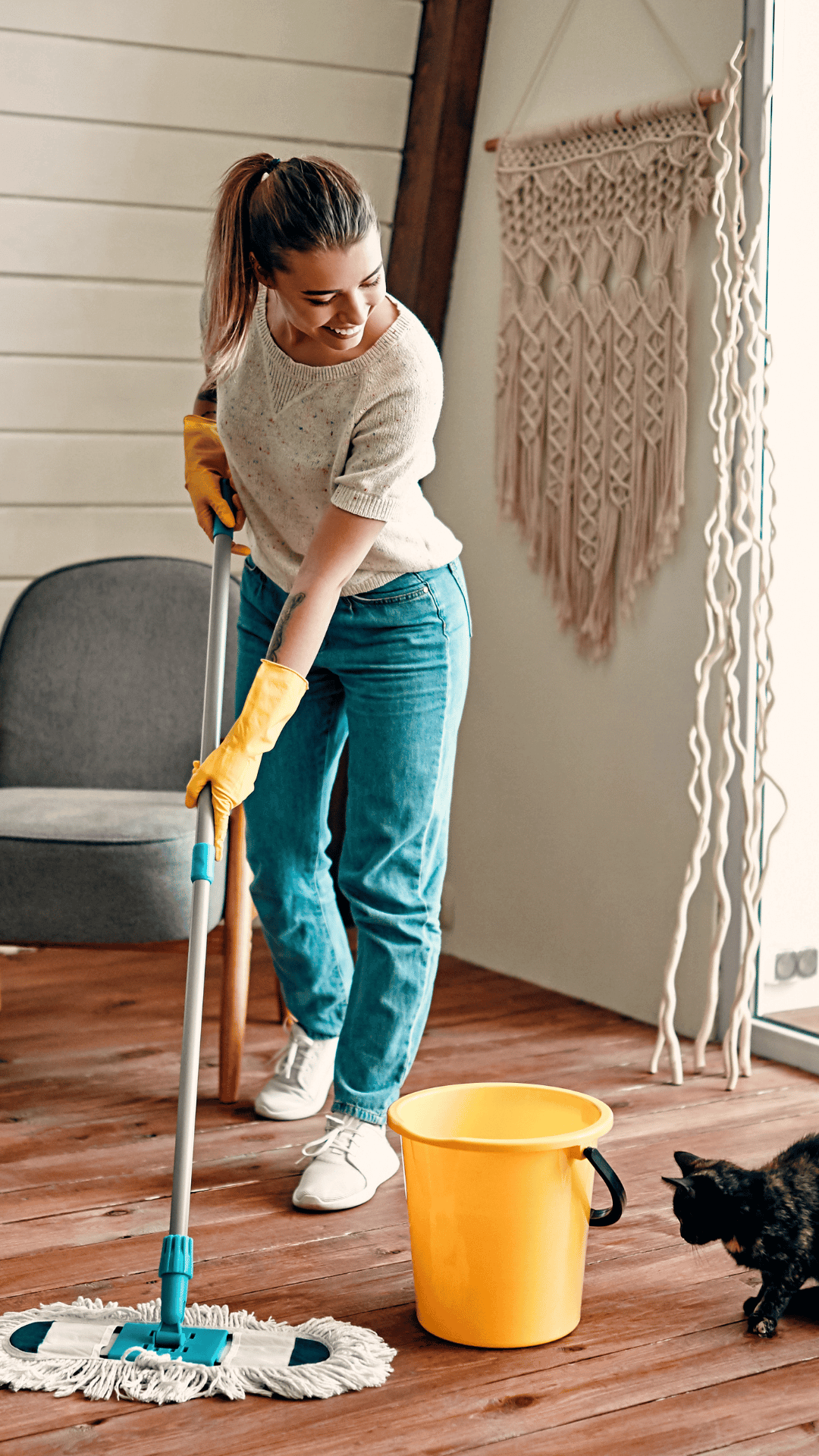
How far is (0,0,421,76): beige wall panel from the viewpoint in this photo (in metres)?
2.51

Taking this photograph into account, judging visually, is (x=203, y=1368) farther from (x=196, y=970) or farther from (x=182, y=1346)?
(x=196, y=970)

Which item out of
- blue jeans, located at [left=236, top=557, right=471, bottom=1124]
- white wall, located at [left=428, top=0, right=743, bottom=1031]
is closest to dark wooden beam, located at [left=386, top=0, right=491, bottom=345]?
white wall, located at [left=428, top=0, right=743, bottom=1031]

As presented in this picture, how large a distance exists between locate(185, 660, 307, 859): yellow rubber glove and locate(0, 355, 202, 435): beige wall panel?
4.68ft

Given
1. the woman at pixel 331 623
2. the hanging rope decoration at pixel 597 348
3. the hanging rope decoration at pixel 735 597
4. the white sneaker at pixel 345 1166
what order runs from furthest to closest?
the hanging rope decoration at pixel 597 348 < the hanging rope decoration at pixel 735 597 < the white sneaker at pixel 345 1166 < the woman at pixel 331 623

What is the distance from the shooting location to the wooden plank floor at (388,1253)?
1289mm

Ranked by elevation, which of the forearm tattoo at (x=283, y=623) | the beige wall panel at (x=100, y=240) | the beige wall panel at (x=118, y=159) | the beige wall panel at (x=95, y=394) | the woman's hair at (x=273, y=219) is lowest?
the forearm tattoo at (x=283, y=623)

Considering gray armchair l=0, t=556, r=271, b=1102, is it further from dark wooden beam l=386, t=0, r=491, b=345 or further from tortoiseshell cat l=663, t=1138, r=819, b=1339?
tortoiseshell cat l=663, t=1138, r=819, b=1339

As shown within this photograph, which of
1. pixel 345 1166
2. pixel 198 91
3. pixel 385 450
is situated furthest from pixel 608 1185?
pixel 198 91

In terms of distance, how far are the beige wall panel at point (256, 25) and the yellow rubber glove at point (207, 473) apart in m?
1.04

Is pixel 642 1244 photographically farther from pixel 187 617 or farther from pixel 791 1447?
pixel 187 617

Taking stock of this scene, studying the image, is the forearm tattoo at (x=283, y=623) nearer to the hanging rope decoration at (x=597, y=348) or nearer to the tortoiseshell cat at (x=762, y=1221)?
the tortoiseshell cat at (x=762, y=1221)

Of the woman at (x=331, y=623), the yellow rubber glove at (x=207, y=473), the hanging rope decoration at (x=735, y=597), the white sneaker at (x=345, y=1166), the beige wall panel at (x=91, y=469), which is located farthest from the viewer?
the beige wall panel at (x=91, y=469)

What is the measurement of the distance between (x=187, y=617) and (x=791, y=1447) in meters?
1.73

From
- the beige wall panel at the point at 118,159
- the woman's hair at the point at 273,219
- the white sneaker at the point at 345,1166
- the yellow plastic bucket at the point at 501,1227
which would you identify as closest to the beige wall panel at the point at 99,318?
the beige wall panel at the point at 118,159
